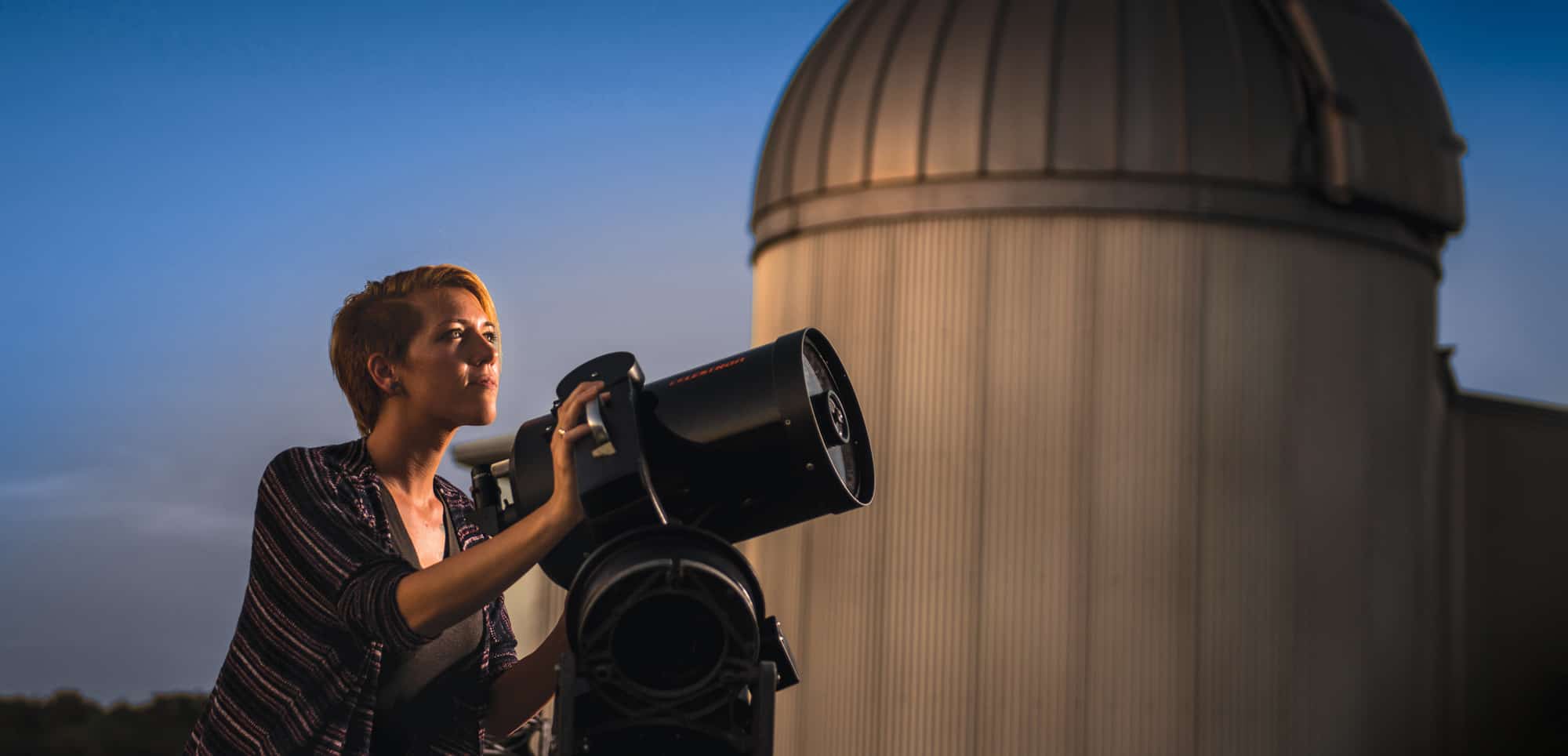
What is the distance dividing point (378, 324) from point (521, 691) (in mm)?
819

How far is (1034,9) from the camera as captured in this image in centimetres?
1016

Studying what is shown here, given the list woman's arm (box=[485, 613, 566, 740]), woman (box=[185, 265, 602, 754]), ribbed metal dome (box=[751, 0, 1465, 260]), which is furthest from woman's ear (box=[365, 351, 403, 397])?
ribbed metal dome (box=[751, 0, 1465, 260])

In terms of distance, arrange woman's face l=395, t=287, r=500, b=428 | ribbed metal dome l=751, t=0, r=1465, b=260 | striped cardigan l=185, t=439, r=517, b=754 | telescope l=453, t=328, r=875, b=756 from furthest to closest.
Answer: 1. ribbed metal dome l=751, t=0, r=1465, b=260
2. woman's face l=395, t=287, r=500, b=428
3. striped cardigan l=185, t=439, r=517, b=754
4. telescope l=453, t=328, r=875, b=756

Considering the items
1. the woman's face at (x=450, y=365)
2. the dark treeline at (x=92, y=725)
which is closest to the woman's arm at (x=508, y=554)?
the woman's face at (x=450, y=365)

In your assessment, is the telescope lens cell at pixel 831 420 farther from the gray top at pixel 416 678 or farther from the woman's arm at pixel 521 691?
the gray top at pixel 416 678

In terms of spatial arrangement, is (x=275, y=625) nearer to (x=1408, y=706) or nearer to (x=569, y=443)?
(x=569, y=443)

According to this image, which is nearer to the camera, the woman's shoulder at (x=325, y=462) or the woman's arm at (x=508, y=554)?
the woman's arm at (x=508, y=554)

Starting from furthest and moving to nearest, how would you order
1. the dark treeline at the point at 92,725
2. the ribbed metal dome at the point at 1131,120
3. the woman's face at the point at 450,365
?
the dark treeline at the point at 92,725, the ribbed metal dome at the point at 1131,120, the woman's face at the point at 450,365

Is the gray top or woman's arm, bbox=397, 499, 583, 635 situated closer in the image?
woman's arm, bbox=397, 499, 583, 635

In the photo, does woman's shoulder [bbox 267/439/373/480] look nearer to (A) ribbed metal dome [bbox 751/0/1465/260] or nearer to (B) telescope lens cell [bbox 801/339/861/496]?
(B) telescope lens cell [bbox 801/339/861/496]

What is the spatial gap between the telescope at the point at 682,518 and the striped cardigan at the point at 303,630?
37 cm

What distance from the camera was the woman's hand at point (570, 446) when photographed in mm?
2420

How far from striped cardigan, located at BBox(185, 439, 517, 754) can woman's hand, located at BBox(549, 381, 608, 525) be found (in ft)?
1.27

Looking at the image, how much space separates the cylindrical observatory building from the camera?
948 centimetres
